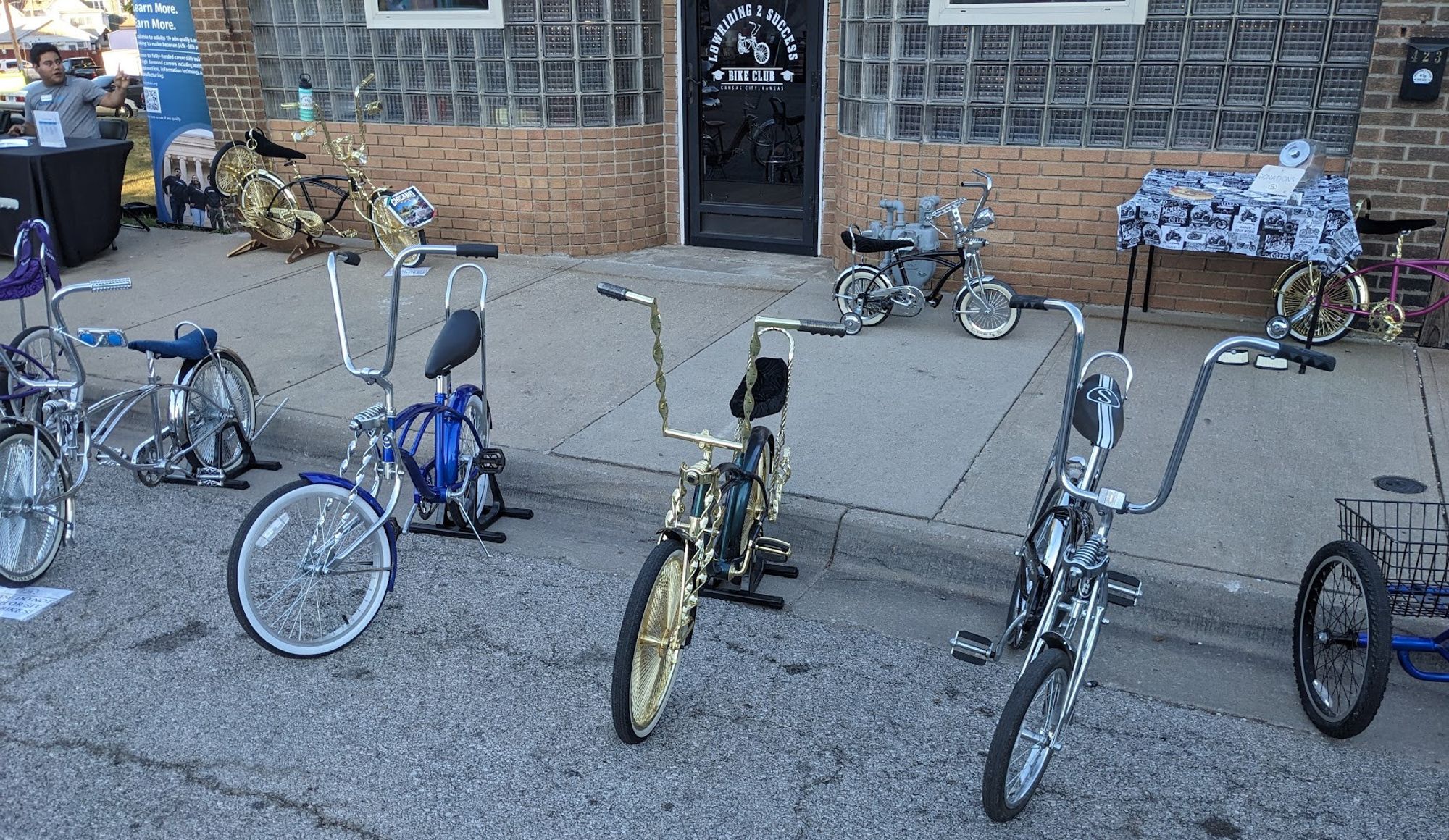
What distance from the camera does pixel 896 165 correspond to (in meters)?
7.70

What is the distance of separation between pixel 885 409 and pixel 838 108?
317cm

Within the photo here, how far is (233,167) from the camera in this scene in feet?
31.3

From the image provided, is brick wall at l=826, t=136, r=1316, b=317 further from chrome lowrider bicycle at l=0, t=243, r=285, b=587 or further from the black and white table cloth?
chrome lowrider bicycle at l=0, t=243, r=285, b=587

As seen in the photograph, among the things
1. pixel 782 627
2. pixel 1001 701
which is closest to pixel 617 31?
pixel 782 627

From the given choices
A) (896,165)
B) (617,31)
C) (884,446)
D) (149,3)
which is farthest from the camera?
(149,3)

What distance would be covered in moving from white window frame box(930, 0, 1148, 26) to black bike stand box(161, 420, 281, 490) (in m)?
4.83

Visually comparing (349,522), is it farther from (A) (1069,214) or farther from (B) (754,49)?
(B) (754,49)

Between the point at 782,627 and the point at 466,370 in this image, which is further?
the point at 466,370

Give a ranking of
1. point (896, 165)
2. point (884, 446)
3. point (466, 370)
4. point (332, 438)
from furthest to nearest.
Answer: point (896, 165)
point (466, 370)
point (332, 438)
point (884, 446)

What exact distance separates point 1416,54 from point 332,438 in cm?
612

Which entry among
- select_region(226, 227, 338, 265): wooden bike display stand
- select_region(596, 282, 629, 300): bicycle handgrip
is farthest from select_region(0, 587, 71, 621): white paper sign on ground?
select_region(226, 227, 338, 265): wooden bike display stand

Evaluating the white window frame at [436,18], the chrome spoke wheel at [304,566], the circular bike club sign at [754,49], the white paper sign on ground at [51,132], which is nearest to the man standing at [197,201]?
the white paper sign on ground at [51,132]

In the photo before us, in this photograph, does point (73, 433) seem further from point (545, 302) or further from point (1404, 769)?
point (1404, 769)

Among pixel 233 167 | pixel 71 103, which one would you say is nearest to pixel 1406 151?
pixel 233 167
